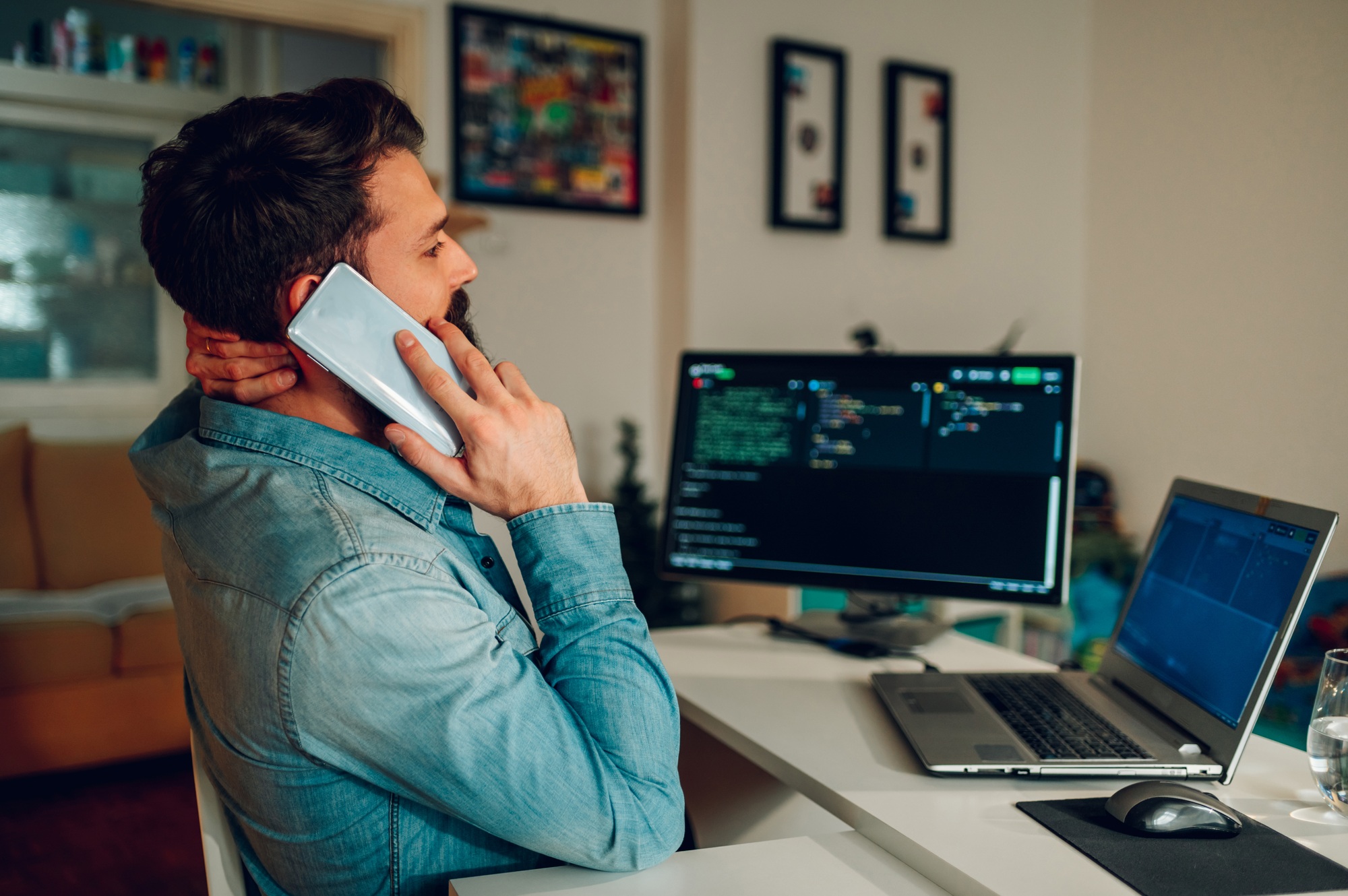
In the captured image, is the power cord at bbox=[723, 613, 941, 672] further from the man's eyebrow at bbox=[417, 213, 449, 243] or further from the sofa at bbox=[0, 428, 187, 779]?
the sofa at bbox=[0, 428, 187, 779]

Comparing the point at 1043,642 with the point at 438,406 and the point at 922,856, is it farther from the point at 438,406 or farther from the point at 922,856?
the point at 438,406

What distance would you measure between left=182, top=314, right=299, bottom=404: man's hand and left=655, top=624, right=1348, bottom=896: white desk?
62 centimetres

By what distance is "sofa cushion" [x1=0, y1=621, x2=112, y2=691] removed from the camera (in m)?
2.54

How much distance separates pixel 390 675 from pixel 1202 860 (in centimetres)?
65

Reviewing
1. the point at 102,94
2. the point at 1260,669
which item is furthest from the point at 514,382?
the point at 102,94

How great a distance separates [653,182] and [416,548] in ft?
8.91

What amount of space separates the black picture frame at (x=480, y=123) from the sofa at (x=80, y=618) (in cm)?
138

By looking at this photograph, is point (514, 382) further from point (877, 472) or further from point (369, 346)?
point (877, 472)

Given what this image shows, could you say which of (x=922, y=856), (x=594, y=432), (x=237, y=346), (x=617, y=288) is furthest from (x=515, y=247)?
(x=922, y=856)

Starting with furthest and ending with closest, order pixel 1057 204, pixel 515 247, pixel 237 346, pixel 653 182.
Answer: pixel 1057 204 → pixel 653 182 → pixel 515 247 → pixel 237 346

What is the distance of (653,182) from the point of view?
328 centimetres

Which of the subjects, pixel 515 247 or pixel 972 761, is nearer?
pixel 972 761

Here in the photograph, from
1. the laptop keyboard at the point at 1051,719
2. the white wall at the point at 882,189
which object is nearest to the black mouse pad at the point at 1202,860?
the laptop keyboard at the point at 1051,719

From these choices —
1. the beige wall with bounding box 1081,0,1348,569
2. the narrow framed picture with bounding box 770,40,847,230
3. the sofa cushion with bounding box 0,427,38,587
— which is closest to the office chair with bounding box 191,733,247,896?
the sofa cushion with bounding box 0,427,38,587
